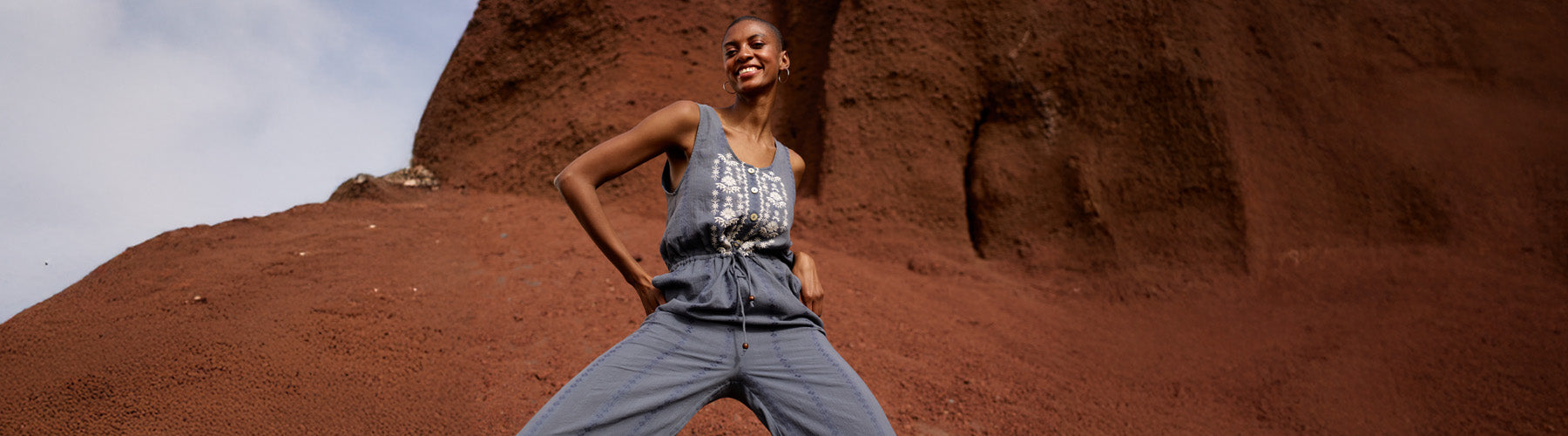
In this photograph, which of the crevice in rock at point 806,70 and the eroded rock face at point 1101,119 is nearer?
the eroded rock face at point 1101,119

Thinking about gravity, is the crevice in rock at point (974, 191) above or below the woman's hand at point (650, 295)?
below

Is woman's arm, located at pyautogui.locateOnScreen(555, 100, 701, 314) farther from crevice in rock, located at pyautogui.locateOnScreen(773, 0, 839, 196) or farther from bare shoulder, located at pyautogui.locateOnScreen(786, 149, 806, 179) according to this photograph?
crevice in rock, located at pyautogui.locateOnScreen(773, 0, 839, 196)

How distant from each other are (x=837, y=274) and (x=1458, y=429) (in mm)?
3492

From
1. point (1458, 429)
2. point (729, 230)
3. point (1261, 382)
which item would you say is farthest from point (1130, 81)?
point (729, 230)

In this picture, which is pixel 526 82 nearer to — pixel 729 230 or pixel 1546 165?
pixel 729 230

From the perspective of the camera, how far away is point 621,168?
6.14ft

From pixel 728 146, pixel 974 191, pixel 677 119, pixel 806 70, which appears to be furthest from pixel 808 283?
pixel 806 70

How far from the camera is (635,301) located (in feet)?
16.0

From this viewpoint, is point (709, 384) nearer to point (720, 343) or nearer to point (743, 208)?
point (720, 343)

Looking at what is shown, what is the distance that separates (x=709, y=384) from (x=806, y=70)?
252 inches

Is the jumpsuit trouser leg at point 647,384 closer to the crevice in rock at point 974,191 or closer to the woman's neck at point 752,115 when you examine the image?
the woman's neck at point 752,115

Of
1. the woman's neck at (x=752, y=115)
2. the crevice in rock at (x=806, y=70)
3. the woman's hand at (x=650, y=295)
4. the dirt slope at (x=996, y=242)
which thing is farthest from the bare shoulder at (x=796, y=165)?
the crevice in rock at (x=806, y=70)

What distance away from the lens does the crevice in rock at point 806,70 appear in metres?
7.39

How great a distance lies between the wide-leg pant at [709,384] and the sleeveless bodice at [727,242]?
4 cm
